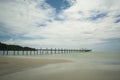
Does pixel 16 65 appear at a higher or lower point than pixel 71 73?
higher

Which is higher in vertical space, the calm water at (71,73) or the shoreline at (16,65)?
the shoreline at (16,65)

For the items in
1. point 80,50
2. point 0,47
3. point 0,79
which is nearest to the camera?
point 0,79

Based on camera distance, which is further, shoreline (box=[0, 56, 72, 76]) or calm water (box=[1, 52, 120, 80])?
shoreline (box=[0, 56, 72, 76])

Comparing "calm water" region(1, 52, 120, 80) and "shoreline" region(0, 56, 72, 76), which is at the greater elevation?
"shoreline" region(0, 56, 72, 76)

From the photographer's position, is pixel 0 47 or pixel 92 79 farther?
pixel 0 47

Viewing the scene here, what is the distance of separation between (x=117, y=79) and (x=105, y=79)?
0.75 m

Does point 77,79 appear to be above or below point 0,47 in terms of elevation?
below

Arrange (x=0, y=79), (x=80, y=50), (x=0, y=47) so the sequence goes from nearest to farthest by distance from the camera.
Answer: (x=0, y=79)
(x=0, y=47)
(x=80, y=50)

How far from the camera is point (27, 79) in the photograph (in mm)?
7512

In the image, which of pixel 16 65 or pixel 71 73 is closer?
pixel 71 73

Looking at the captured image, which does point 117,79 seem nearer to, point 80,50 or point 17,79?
point 17,79

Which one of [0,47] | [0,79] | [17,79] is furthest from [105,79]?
[0,47]

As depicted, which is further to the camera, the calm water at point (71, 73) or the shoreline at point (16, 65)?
the shoreline at point (16, 65)

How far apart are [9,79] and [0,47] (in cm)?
5249
